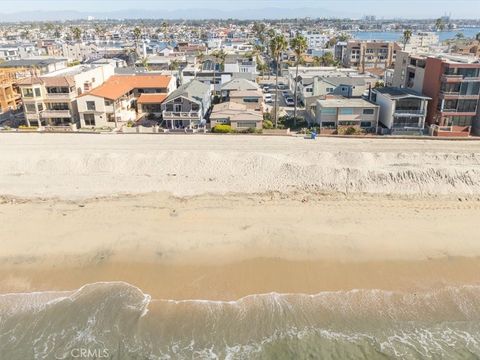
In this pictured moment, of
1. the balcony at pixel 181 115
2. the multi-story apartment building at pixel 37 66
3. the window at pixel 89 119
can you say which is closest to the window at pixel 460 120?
the balcony at pixel 181 115

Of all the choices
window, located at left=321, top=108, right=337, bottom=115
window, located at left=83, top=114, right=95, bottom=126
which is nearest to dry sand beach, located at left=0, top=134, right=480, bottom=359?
window, located at left=321, top=108, right=337, bottom=115

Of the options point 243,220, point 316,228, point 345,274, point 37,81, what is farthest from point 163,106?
point 345,274

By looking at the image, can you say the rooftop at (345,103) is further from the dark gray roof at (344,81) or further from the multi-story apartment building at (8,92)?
the multi-story apartment building at (8,92)

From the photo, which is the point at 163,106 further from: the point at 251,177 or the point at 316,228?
the point at 316,228

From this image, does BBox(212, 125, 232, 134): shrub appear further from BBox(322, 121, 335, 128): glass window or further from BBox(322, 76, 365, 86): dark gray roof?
BBox(322, 76, 365, 86): dark gray roof

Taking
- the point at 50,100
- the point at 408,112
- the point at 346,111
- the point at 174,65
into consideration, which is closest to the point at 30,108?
the point at 50,100

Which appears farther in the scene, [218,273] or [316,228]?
[316,228]

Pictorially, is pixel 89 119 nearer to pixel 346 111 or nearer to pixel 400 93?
pixel 346 111
